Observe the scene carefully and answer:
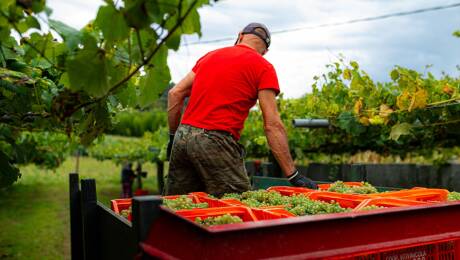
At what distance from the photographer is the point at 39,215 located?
11.2 m

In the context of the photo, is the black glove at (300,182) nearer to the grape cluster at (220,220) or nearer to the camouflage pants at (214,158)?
the camouflage pants at (214,158)

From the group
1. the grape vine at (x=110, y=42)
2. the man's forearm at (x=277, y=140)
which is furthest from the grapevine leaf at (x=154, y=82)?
the man's forearm at (x=277, y=140)

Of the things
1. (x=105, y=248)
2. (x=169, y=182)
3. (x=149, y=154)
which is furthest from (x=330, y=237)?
(x=149, y=154)

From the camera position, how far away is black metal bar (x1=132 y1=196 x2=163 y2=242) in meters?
1.65

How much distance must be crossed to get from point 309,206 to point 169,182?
1.64 metres

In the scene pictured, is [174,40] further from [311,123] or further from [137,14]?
[311,123]

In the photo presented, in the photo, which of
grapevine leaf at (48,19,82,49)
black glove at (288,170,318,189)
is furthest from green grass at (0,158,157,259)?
grapevine leaf at (48,19,82,49)

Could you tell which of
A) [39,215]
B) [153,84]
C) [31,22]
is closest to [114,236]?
[153,84]

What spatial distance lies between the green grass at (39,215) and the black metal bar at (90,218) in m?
5.38

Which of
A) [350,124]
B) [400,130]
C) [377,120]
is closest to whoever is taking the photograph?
[400,130]

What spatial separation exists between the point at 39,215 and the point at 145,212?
33.9ft

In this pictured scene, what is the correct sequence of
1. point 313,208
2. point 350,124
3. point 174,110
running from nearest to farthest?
1. point 313,208
2. point 174,110
3. point 350,124

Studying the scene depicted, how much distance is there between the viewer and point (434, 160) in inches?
→ 241

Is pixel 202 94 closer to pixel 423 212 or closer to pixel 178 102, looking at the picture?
pixel 178 102
